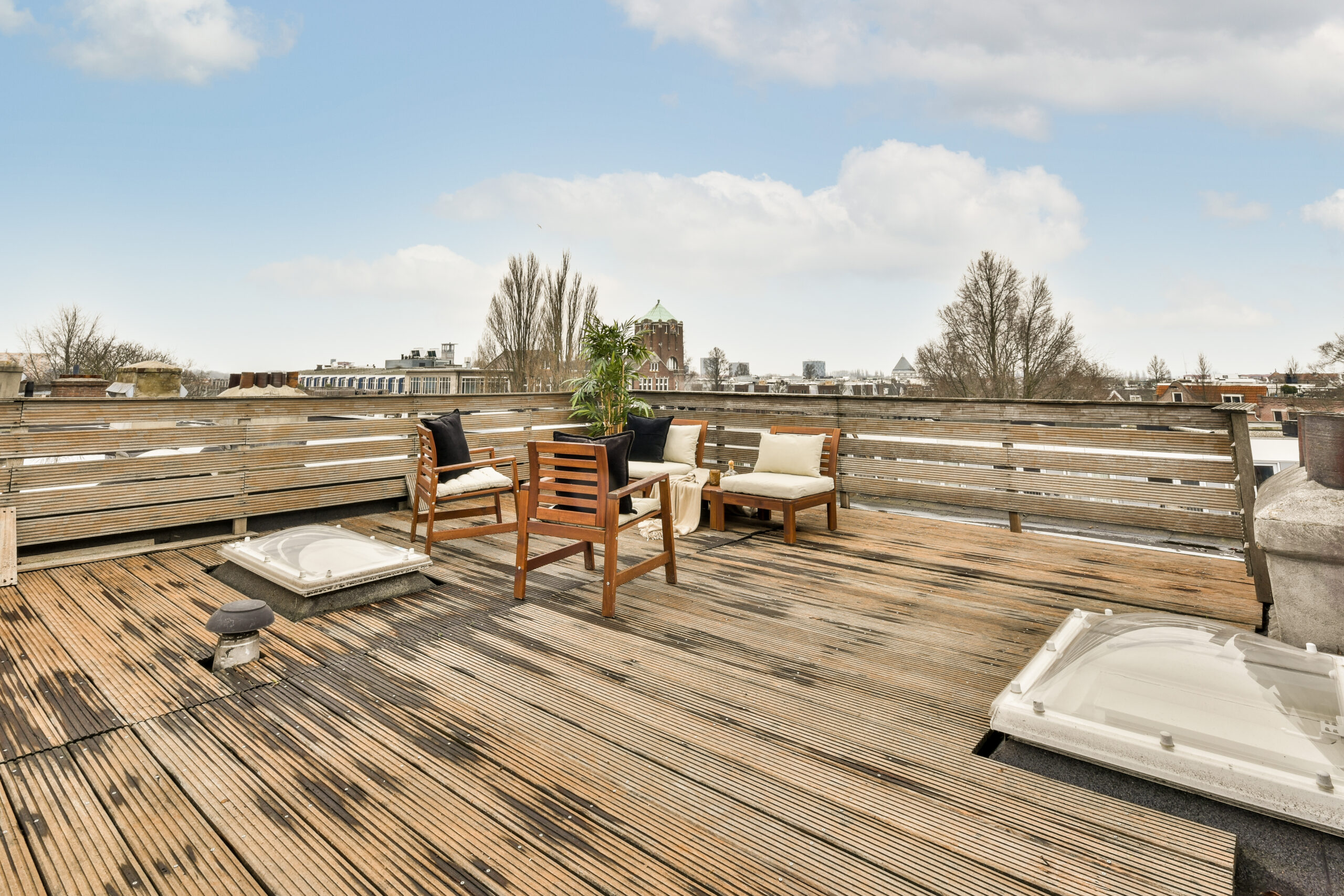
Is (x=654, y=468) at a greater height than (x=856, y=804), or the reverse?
(x=654, y=468)

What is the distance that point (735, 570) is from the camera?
3.60 meters

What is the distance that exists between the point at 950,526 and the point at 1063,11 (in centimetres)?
1053

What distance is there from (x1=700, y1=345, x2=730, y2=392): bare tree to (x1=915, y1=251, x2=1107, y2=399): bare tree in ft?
38.5

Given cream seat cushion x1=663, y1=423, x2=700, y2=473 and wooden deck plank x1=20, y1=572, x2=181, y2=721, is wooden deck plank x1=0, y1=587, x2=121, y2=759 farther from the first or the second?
cream seat cushion x1=663, y1=423, x2=700, y2=473

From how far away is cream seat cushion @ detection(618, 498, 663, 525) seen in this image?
11.0 ft

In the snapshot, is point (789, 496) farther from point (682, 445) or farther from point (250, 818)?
point (250, 818)

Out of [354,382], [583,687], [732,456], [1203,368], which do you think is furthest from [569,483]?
[354,382]

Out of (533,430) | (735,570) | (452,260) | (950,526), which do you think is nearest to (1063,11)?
(950,526)

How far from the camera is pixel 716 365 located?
32.9 metres

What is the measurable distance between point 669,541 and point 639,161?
21144 mm

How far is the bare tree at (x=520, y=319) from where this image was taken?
17.1m

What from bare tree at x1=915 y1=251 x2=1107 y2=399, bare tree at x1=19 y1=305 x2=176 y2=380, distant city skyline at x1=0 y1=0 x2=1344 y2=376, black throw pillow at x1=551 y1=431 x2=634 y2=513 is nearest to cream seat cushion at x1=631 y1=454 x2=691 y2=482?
black throw pillow at x1=551 y1=431 x2=634 y2=513

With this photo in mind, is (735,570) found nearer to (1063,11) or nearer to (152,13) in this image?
(1063,11)

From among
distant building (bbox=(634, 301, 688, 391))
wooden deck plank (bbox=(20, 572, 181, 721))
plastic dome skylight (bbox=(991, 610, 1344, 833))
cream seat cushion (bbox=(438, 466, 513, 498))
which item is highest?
distant building (bbox=(634, 301, 688, 391))
